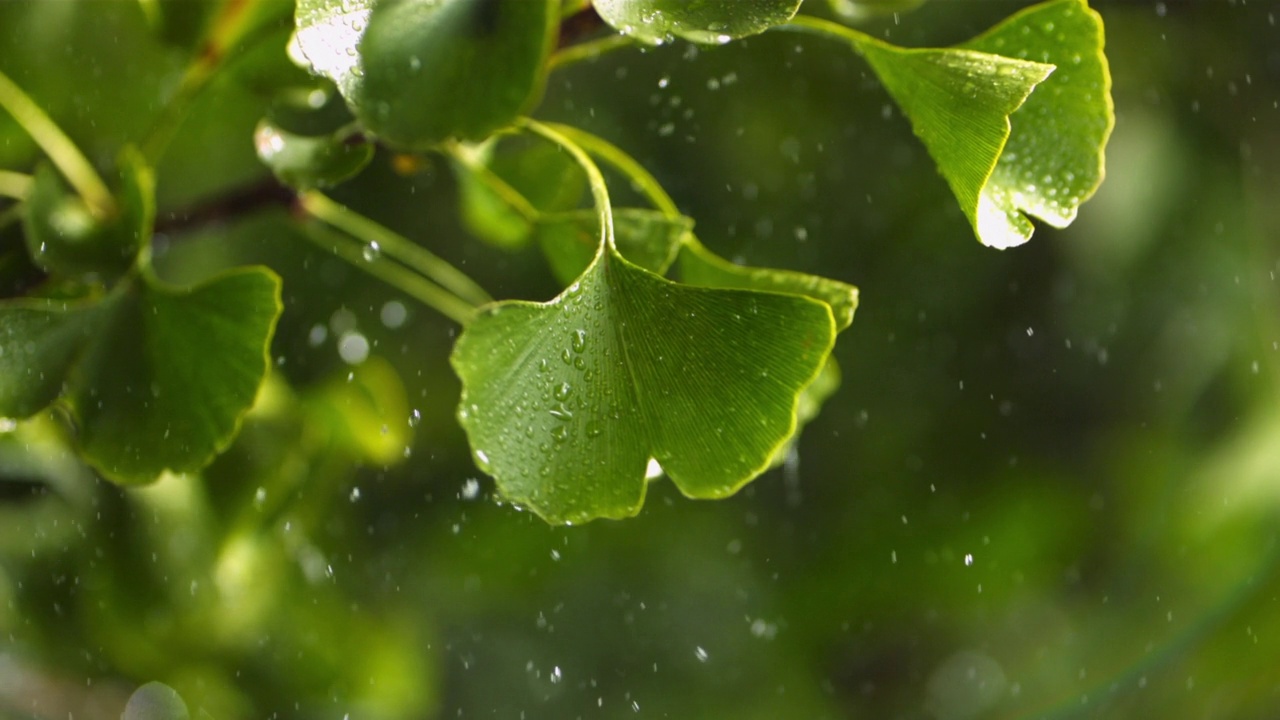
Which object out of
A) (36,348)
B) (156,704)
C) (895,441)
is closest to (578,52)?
(36,348)

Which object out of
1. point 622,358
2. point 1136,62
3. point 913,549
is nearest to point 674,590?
point 913,549

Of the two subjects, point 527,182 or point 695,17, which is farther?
point 527,182

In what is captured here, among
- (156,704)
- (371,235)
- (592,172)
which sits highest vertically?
(592,172)

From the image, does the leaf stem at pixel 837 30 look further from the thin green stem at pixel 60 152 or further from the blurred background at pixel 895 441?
the blurred background at pixel 895 441

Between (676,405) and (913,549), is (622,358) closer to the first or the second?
(676,405)

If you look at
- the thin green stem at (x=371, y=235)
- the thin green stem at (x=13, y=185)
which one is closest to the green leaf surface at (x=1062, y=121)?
the thin green stem at (x=371, y=235)

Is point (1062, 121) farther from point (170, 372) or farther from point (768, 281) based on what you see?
point (170, 372)

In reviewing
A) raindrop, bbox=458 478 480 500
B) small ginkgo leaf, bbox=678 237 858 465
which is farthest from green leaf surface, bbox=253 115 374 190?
raindrop, bbox=458 478 480 500
